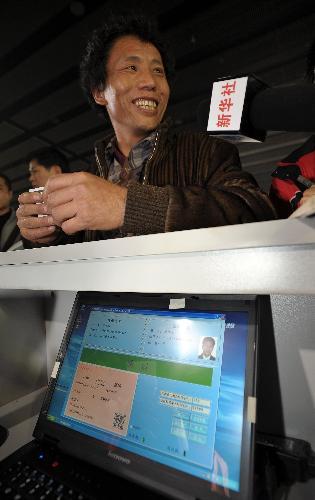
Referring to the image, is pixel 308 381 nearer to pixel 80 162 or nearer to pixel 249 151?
pixel 249 151

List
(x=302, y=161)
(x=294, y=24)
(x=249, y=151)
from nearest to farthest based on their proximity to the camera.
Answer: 1. (x=302, y=161)
2. (x=294, y=24)
3. (x=249, y=151)

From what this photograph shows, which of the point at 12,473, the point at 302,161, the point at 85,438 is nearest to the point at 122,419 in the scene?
the point at 85,438

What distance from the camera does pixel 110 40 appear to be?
1157 millimetres

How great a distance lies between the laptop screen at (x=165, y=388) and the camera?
0.46 m

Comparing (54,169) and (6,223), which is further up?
(54,169)

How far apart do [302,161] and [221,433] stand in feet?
3.34

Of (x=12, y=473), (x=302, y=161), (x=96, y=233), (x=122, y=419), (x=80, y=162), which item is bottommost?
(x=12, y=473)

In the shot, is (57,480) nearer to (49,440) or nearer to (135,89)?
(49,440)

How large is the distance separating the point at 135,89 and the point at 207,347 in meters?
0.86

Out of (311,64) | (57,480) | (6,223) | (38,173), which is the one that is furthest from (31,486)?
(38,173)

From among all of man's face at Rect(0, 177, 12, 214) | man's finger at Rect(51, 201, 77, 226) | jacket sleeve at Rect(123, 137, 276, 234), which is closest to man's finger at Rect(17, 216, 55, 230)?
man's finger at Rect(51, 201, 77, 226)

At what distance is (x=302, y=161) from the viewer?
117 centimetres

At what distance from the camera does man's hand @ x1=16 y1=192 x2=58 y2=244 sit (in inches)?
26.9

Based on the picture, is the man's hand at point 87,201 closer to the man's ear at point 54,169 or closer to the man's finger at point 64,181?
the man's finger at point 64,181
